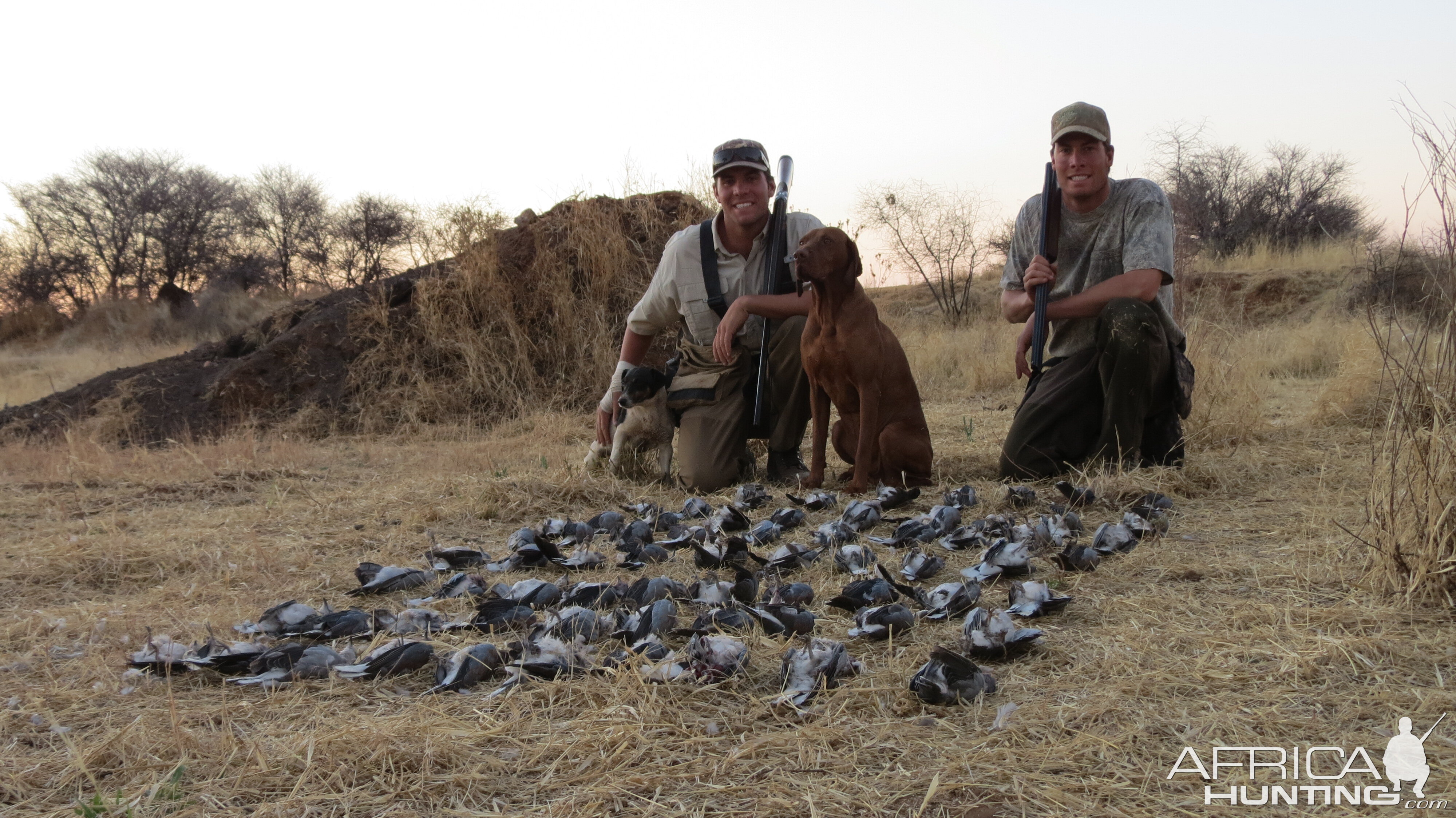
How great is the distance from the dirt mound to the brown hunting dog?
4.92m

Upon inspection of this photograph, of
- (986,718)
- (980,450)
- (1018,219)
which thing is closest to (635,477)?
(980,450)

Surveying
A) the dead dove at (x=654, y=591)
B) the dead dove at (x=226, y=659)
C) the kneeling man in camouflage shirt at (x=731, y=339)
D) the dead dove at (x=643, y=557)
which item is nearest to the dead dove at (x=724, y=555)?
the dead dove at (x=643, y=557)

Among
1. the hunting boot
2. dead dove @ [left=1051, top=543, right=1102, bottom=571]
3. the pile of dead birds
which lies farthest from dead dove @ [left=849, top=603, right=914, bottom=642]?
the hunting boot

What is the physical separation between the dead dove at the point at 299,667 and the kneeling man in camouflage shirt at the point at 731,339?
271 centimetres

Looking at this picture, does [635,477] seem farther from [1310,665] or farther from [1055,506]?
[1310,665]

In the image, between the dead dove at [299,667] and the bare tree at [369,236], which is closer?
the dead dove at [299,667]

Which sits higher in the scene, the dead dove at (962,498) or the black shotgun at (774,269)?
the black shotgun at (774,269)

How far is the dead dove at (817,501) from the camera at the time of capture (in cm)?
405

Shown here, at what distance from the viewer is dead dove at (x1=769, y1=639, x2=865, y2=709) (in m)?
1.97

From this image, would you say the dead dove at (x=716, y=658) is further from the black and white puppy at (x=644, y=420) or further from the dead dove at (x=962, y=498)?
the black and white puppy at (x=644, y=420)

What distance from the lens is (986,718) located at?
187 cm

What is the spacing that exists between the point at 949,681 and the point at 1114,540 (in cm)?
143

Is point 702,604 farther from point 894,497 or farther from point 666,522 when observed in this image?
point 894,497

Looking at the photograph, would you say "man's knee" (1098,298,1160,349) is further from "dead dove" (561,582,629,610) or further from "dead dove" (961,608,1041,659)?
"dead dove" (561,582,629,610)
